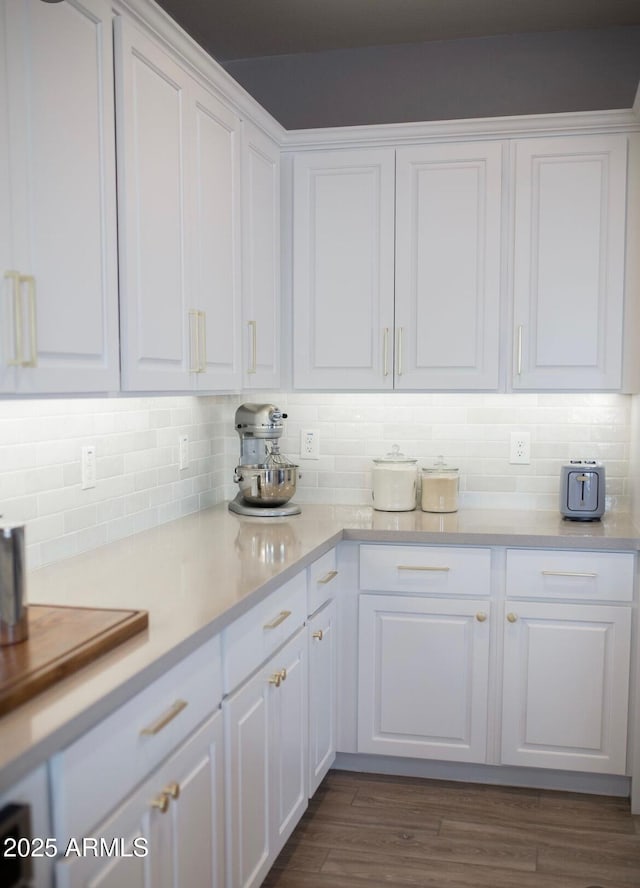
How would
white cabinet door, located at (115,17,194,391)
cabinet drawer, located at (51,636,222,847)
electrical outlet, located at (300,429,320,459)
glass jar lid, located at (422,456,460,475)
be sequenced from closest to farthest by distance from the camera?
cabinet drawer, located at (51,636,222,847) → white cabinet door, located at (115,17,194,391) → glass jar lid, located at (422,456,460,475) → electrical outlet, located at (300,429,320,459)

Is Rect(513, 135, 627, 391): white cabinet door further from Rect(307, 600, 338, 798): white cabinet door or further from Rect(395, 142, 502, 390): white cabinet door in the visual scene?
Rect(307, 600, 338, 798): white cabinet door

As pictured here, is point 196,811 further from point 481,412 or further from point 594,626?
point 481,412

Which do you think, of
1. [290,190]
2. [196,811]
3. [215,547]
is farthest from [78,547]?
[290,190]

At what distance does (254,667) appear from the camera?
2.07 m

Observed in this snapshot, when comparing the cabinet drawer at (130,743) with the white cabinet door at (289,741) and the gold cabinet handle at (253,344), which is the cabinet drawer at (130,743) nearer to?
the white cabinet door at (289,741)

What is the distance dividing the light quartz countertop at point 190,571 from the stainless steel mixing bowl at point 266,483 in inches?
3.5

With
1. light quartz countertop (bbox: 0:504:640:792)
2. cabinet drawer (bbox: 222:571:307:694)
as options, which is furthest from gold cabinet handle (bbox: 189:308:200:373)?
cabinet drawer (bbox: 222:571:307:694)

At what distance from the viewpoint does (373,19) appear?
10.6 feet

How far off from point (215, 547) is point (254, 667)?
1.78ft

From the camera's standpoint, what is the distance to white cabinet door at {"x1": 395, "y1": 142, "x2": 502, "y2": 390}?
3119 millimetres

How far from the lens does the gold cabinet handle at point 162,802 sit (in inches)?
60.7

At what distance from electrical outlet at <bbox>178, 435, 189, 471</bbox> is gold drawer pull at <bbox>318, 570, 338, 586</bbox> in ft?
2.28

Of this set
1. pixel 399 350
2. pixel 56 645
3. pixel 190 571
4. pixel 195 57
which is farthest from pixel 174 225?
pixel 56 645

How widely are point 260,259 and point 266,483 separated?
0.80m
